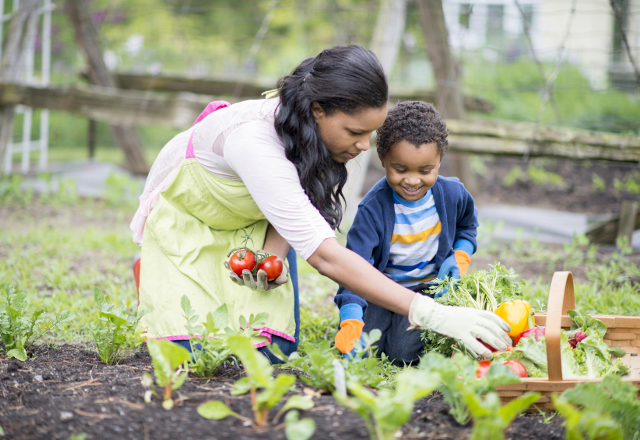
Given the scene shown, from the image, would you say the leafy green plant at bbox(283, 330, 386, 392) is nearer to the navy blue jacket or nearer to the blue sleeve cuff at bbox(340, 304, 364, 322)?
the blue sleeve cuff at bbox(340, 304, 364, 322)

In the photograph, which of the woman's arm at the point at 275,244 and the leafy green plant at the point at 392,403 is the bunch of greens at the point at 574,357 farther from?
the woman's arm at the point at 275,244

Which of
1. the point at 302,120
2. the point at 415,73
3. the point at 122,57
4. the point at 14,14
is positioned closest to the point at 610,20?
the point at 415,73

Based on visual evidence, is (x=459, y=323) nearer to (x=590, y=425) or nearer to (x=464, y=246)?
(x=590, y=425)

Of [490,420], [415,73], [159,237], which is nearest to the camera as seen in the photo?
[490,420]

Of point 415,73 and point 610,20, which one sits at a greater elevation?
point 610,20

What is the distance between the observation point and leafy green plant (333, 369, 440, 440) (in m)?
1.17

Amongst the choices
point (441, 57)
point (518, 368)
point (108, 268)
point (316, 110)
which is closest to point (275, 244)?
point (316, 110)

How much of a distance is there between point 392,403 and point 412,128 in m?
1.15

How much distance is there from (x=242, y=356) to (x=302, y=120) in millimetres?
812

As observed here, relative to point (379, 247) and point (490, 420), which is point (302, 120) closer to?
point (379, 247)

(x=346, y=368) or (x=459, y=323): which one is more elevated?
(x=459, y=323)

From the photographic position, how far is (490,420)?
1.16 m

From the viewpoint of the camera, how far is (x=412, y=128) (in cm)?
204

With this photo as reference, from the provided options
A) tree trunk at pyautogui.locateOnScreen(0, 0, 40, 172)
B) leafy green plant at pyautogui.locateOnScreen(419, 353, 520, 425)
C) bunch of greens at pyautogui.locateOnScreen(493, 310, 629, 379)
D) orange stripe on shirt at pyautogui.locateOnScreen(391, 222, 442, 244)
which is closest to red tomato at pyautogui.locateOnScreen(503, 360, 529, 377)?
bunch of greens at pyautogui.locateOnScreen(493, 310, 629, 379)
